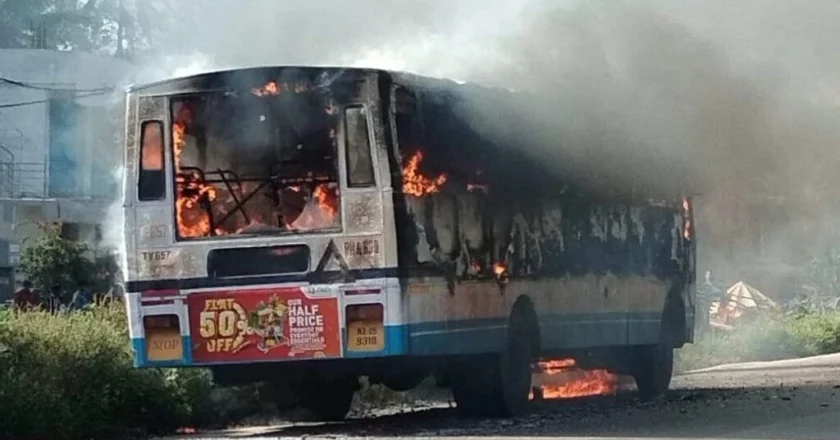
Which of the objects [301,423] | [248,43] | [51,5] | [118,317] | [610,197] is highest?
[51,5]

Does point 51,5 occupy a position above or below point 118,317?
above

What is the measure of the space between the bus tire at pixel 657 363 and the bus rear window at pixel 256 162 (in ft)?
23.4

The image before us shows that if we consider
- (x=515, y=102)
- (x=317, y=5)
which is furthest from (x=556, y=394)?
(x=317, y=5)

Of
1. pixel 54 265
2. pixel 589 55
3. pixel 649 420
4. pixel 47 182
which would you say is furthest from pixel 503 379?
pixel 47 182

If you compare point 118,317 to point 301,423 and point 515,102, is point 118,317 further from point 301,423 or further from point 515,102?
point 515,102

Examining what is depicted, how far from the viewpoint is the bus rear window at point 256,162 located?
43.2 ft

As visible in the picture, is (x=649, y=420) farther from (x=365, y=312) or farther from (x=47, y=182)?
(x=47, y=182)

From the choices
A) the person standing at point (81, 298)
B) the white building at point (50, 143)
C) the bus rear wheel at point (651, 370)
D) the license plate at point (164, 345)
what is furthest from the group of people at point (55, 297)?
the license plate at point (164, 345)

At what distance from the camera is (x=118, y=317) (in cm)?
1675

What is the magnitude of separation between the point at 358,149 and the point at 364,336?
1.55m

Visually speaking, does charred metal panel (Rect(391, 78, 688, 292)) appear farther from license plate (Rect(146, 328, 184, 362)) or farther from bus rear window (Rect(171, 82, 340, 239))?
license plate (Rect(146, 328, 184, 362))

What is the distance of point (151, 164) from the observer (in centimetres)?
1348

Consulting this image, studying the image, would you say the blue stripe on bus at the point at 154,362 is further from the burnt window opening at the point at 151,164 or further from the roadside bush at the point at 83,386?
the burnt window opening at the point at 151,164

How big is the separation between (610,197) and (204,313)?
5617 millimetres
